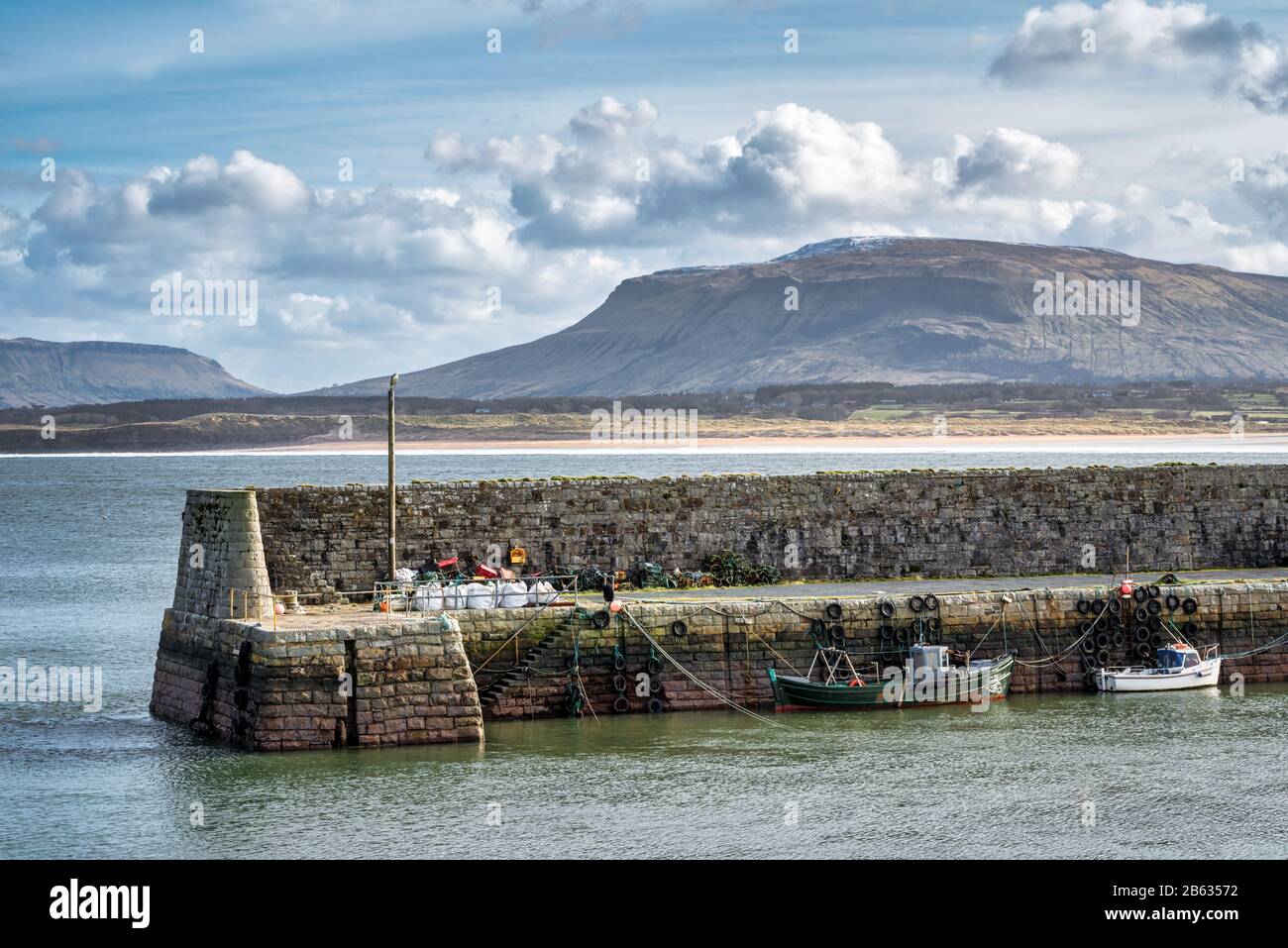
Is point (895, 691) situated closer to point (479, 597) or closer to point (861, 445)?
point (479, 597)

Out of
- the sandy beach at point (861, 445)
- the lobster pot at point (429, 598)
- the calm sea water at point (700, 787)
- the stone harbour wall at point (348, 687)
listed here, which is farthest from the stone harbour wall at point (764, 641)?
the sandy beach at point (861, 445)

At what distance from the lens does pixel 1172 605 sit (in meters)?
27.3

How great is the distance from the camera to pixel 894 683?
83.7 ft

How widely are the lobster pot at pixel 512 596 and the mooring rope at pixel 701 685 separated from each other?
1.62 meters

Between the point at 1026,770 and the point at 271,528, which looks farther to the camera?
the point at 271,528

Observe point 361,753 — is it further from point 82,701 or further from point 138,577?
point 138,577

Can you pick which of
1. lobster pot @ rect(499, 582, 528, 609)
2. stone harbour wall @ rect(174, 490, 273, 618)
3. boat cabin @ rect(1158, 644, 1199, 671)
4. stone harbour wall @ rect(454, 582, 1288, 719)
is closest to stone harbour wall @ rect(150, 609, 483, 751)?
stone harbour wall @ rect(174, 490, 273, 618)

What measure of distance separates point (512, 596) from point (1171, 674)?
1110cm

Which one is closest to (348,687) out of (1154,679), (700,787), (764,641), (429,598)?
(429,598)

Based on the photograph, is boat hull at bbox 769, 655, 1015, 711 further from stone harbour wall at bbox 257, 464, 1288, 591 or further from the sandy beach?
the sandy beach

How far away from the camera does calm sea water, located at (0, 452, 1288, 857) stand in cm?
1880

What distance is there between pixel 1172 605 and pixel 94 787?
1738 cm

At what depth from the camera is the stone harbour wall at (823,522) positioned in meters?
Result: 27.0

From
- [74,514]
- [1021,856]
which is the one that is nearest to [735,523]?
[1021,856]
